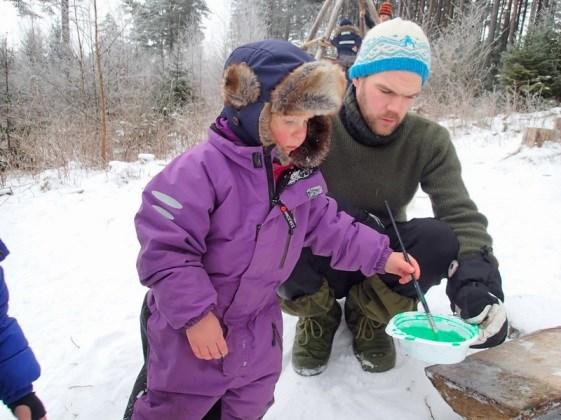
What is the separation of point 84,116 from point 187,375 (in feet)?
21.2

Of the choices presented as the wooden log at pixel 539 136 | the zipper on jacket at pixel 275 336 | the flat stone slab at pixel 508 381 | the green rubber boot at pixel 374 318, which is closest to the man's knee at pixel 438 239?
the green rubber boot at pixel 374 318

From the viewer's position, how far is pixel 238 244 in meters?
1.09

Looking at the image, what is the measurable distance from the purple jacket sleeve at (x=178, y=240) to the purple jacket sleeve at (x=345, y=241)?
0.39 m

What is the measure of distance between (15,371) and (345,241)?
3.02 feet

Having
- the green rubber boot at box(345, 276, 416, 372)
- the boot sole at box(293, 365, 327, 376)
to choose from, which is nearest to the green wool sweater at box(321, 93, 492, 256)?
the green rubber boot at box(345, 276, 416, 372)

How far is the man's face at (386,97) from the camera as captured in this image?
143 centimetres

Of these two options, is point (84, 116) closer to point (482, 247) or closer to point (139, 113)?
point (139, 113)

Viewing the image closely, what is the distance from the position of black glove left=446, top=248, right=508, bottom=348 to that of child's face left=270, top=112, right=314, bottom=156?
0.66 metres

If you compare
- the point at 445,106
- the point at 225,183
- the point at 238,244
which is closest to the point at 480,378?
the point at 238,244

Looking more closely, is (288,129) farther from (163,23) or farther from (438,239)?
(163,23)

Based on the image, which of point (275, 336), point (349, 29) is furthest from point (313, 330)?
point (349, 29)

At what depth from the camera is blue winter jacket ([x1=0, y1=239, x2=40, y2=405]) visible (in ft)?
3.38

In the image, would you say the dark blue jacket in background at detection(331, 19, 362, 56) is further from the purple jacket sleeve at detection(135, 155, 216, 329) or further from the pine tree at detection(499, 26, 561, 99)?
the pine tree at detection(499, 26, 561, 99)

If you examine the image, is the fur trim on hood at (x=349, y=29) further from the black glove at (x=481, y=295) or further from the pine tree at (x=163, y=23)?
the pine tree at (x=163, y=23)
